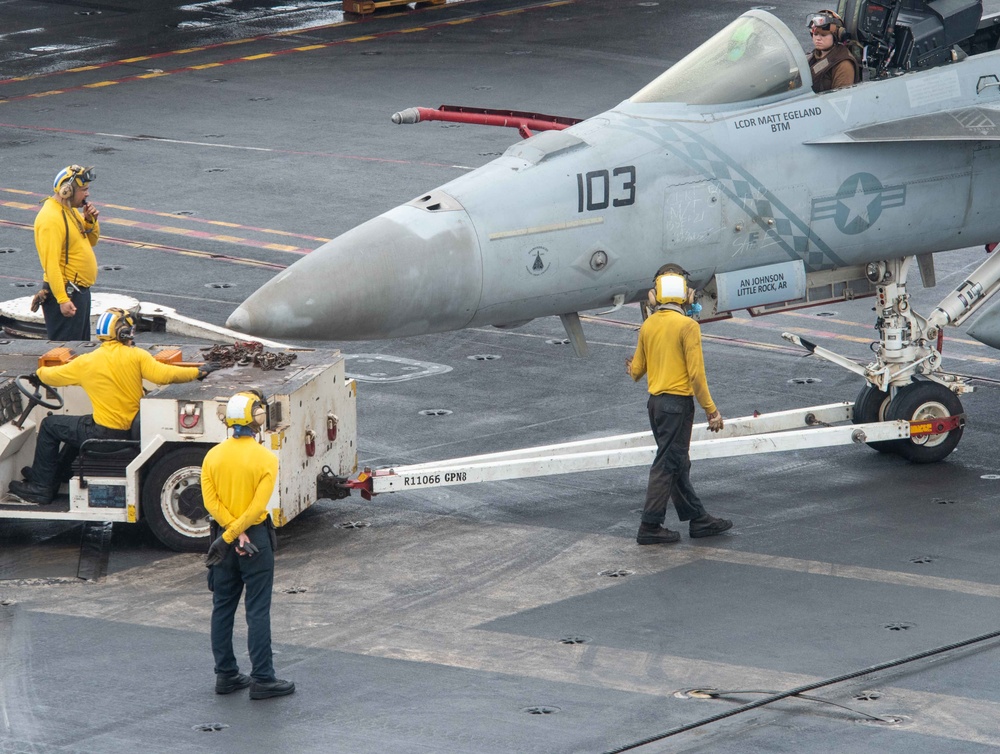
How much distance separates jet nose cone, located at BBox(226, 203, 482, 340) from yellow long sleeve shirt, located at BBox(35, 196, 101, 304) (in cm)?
376

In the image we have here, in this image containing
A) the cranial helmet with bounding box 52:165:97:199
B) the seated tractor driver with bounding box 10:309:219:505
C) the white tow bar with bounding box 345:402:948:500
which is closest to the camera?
the seated tractor driver with bounding box 10:309:219:505

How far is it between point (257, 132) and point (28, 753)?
1872cm

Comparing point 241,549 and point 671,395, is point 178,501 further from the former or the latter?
point 671,395

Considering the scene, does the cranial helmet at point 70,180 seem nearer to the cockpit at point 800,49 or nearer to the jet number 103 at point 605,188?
the jet number 103 at point 605,188

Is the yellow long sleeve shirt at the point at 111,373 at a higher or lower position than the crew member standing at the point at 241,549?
higher

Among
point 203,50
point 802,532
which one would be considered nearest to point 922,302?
point 802,532

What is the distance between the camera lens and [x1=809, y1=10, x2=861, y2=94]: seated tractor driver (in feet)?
43.3

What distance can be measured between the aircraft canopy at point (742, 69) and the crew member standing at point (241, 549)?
4.60 meters

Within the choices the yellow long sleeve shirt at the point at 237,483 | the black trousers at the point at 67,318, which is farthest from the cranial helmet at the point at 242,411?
the black trousers at the point at 67,318

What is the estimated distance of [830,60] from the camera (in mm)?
13305

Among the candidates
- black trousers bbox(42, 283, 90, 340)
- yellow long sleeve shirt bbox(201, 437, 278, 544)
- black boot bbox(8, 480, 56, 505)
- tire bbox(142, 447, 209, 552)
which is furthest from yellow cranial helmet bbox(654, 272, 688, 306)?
black trousers bbox(42, 283, 90, 340)

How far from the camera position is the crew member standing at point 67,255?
14656 millimetres

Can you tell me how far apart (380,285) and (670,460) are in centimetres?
246

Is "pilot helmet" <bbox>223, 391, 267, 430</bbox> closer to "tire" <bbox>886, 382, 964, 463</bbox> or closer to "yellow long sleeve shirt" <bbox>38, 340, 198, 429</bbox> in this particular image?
"yellow long sleeve shirt" <bbox>38, 340, 198, 429</bbox>
